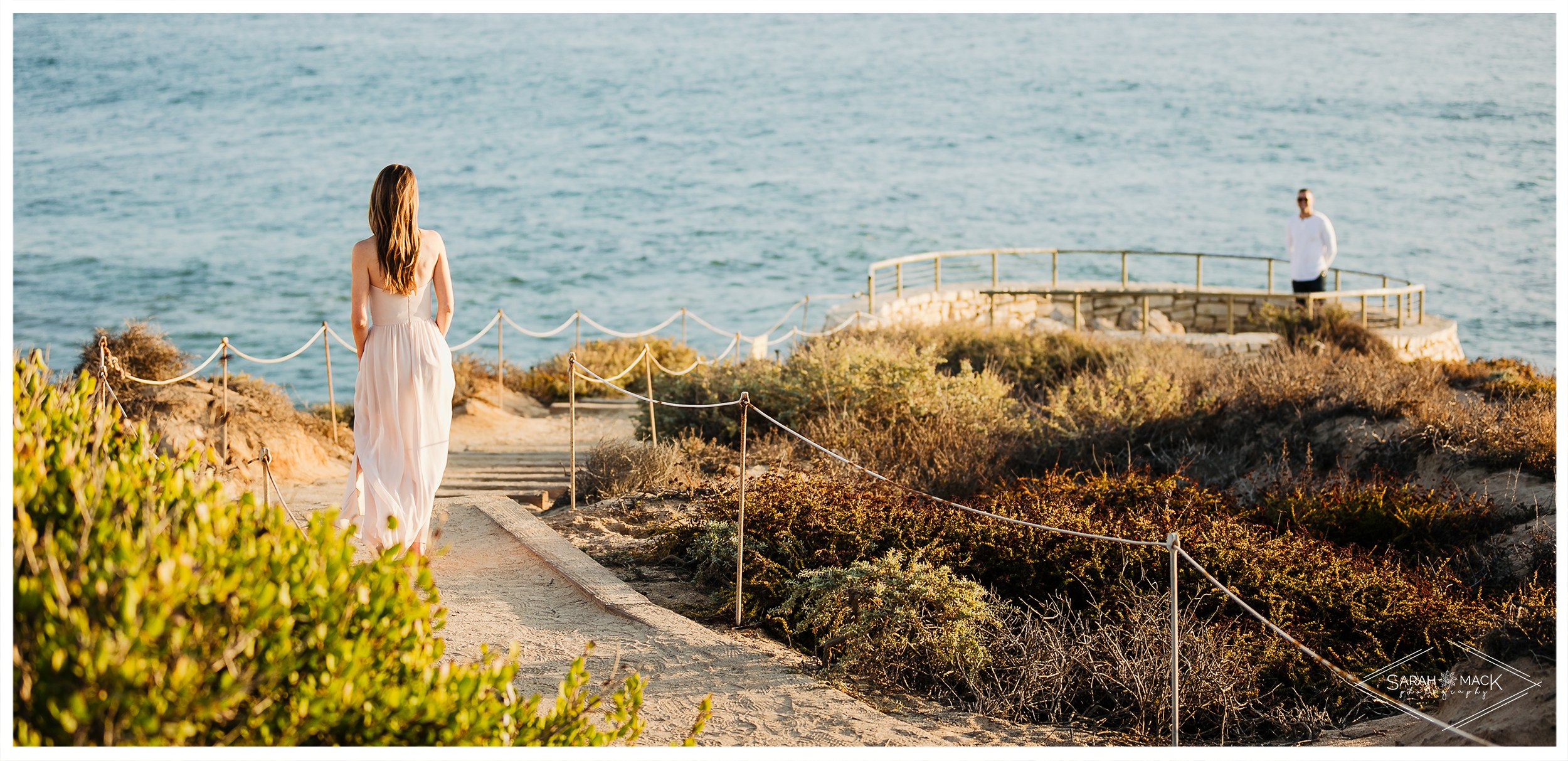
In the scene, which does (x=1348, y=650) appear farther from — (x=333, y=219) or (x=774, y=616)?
(x=333, y=219)

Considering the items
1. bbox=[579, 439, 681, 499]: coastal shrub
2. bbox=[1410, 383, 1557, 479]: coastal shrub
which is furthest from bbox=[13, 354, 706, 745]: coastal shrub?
bbox=[1410, 383, 1557, 479]: coastal shrub

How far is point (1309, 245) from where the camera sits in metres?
14.7

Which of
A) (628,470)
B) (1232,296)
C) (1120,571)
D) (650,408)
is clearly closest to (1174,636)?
(1120,571)

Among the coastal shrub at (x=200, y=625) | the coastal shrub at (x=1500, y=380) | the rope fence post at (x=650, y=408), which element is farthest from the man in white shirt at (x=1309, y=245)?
the coastal shrub at (x=200, y=625)

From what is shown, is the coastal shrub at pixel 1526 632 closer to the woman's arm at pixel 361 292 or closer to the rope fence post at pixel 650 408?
the woman's arm at pixel 361 292

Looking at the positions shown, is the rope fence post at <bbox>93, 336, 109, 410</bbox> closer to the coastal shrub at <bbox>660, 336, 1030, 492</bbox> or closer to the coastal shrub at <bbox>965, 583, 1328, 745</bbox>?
the coastal shrub at <bbox>660, 336, 1030, 492</bbox>

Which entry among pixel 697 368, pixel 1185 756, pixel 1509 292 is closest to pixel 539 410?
pixel 697 368

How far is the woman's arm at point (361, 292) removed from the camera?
16.4ft

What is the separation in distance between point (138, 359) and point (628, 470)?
188 inches

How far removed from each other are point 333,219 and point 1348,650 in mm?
47861

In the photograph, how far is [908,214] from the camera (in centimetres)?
4891

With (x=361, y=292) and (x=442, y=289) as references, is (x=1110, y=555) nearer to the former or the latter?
(x=442, y=289)

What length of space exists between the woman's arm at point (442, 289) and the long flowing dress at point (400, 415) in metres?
0.06

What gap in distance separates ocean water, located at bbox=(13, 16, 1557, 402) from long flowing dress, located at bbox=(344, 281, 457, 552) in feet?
59.6
